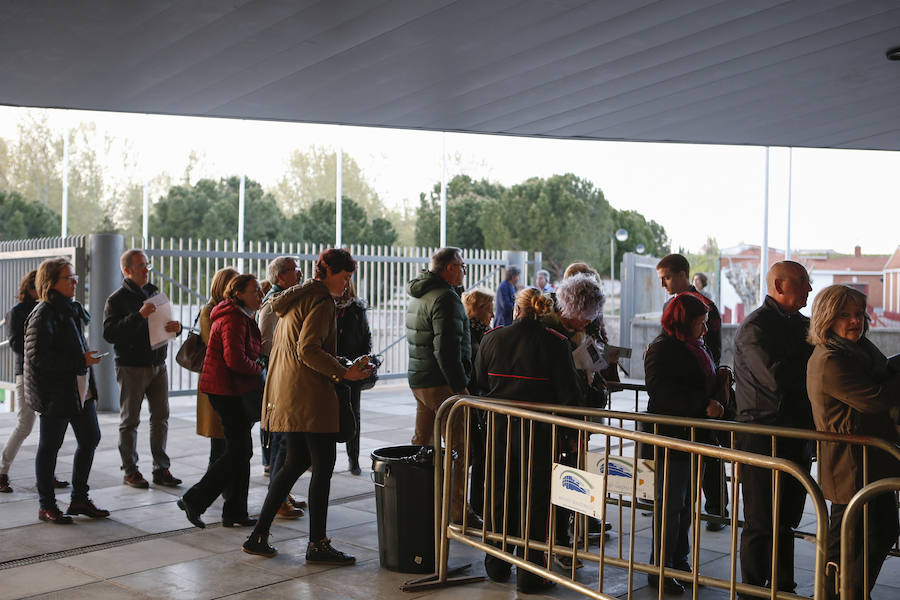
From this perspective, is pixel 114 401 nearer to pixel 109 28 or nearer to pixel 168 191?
pixel 109 28

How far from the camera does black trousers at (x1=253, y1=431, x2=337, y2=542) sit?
5219mm

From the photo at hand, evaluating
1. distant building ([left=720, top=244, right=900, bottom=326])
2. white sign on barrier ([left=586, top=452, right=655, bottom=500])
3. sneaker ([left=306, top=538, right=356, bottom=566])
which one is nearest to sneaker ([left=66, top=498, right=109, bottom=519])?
sneaker ([left=306, top=538, right=356, bottom=566])

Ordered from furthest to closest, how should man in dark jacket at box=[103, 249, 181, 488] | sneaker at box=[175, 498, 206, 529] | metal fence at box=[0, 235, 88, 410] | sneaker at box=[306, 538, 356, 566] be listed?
metal fence at box=[0, 235, 88, 410], man in dark jacket at box=[103, 249, 181, 488], sneaker at box=[175, 498, 206, 529], sneaker at box=[306, 538, 356, 566]

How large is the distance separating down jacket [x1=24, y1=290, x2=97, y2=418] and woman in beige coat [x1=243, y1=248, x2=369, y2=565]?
1.75 m

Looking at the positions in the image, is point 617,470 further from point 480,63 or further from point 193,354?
point 480,63

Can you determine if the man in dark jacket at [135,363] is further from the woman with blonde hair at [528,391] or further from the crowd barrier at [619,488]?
the woman with blonde hair at [528,391]

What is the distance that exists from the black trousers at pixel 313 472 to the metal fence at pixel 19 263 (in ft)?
25.7

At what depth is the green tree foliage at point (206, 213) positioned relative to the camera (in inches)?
2272

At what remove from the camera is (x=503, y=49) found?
7.65 metres

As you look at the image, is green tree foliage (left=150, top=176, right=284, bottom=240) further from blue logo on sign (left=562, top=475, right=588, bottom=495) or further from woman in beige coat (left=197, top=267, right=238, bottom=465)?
blue logo on sign (left=562, top=475, right=588, bottom=495)

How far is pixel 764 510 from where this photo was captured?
449cm

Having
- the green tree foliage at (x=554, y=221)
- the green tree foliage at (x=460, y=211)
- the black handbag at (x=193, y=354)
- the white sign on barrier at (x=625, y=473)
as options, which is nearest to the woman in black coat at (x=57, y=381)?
the black handbag at (x=193, y=354)

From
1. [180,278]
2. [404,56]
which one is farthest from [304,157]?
[404,56]

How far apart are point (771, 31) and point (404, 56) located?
124 inches
